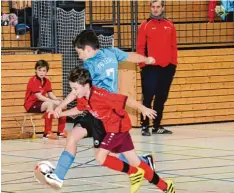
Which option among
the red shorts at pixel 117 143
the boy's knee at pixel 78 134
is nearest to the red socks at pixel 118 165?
the red shorts at pixel 117 143

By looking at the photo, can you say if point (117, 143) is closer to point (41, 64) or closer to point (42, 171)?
point (42, 171)

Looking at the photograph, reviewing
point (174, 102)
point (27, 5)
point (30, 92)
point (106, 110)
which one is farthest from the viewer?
point (27, 5)

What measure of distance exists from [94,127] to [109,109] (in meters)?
0.38

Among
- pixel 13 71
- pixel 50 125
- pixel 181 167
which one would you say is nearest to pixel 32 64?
pixel 13 71

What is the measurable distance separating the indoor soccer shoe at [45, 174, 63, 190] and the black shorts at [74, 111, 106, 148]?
1.69ft

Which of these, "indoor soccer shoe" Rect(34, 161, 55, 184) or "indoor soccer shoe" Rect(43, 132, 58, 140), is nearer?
"indoor soccer shoe" Rect(34, 161, 55, 184)

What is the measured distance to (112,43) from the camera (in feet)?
51.3

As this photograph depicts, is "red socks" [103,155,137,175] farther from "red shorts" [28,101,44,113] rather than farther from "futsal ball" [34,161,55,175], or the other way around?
"red shorts" [28,101,44,113]

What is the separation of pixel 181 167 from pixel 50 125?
3.94 meters

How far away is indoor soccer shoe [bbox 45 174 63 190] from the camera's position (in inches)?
315

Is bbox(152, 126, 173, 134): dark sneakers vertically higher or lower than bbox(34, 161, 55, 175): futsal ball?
lower

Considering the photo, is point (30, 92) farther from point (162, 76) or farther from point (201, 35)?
point (201, 35)

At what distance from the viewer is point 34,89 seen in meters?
13.4

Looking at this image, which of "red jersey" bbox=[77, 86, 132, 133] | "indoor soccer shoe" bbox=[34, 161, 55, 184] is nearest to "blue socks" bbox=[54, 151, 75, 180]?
"indoor soccer shoe" bbox=[34, 161, 55, 184]
